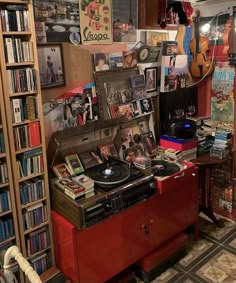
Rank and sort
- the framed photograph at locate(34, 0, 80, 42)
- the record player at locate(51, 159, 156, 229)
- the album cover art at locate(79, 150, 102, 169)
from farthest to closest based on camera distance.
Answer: the album cover art at locate(79, 150, 102, 169) → the framed photograph at locate(34, 0, 80, 42) → the record player at locate(51, 159, 156, 229)

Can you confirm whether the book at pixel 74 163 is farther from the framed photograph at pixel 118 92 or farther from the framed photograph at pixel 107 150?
the framed photograph at pixel 118 92

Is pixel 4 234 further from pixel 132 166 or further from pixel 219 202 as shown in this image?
pixel 219 202

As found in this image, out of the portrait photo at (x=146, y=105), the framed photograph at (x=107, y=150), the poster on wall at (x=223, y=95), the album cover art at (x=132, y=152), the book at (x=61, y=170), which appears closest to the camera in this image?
the book at (x=61, y=170)

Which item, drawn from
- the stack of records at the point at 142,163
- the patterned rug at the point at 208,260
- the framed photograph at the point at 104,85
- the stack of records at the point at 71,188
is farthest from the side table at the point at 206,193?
the stack of records at the point at 71,188

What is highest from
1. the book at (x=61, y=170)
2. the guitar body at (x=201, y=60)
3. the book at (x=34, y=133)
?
the guitar body at (x=201, y=60)

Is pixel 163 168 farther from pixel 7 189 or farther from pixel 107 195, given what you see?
pixel 7 189

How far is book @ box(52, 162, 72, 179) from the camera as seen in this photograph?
2.09 m

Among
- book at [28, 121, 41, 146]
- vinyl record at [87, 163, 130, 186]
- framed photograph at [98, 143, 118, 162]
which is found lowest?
vinyl record at [87, 163, 130, 186]

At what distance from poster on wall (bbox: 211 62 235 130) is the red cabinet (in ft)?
2.59

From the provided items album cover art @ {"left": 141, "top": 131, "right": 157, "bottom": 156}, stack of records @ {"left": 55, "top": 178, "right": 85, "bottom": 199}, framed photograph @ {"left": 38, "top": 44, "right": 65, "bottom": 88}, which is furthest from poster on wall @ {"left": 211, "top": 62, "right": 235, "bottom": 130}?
stack of records @ {"left": 55, "top": 178, "right": 85, "bottom": 199}

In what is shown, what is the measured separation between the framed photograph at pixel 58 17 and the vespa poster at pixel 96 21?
5 cm

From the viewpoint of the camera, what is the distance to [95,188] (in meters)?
1.99

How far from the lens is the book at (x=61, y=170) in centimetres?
209

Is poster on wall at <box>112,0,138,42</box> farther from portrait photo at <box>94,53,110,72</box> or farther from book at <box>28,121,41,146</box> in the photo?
book at <box>28,121,41,146</box>
